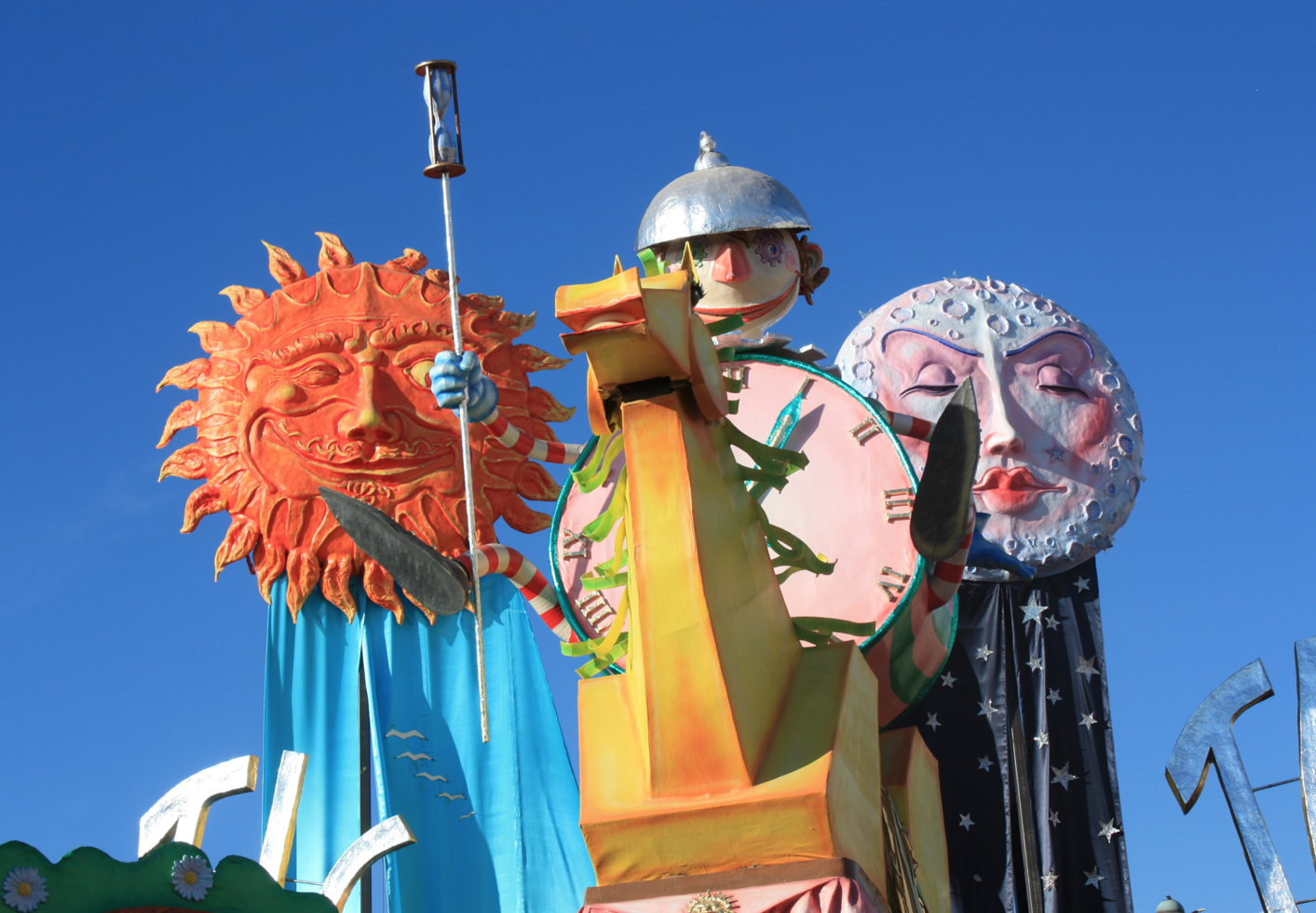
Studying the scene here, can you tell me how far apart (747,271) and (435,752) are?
106 inches

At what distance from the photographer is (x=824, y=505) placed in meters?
6.55

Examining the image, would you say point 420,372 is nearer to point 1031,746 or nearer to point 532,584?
point 532,584

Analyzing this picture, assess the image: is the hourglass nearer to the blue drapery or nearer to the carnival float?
the carnival float

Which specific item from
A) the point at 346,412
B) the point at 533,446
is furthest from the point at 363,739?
the point at 533,446

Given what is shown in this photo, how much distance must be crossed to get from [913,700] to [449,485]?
3.14 metres

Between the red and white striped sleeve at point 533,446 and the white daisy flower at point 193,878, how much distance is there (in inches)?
83.2

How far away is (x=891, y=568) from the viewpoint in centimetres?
630

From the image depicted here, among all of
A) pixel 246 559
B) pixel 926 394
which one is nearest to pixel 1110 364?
pixel 926 394

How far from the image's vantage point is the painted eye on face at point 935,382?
28.3 ft

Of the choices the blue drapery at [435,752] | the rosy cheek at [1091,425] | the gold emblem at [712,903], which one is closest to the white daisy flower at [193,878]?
the gold emblem at [712,903]

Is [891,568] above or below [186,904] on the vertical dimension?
above

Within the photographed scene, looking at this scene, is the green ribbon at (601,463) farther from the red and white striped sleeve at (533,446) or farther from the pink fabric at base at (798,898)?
the red and white striped sleeve at (533,446)

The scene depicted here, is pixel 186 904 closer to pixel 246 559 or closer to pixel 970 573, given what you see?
pixel 246 559

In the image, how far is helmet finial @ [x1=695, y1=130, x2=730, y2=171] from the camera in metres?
8.10
